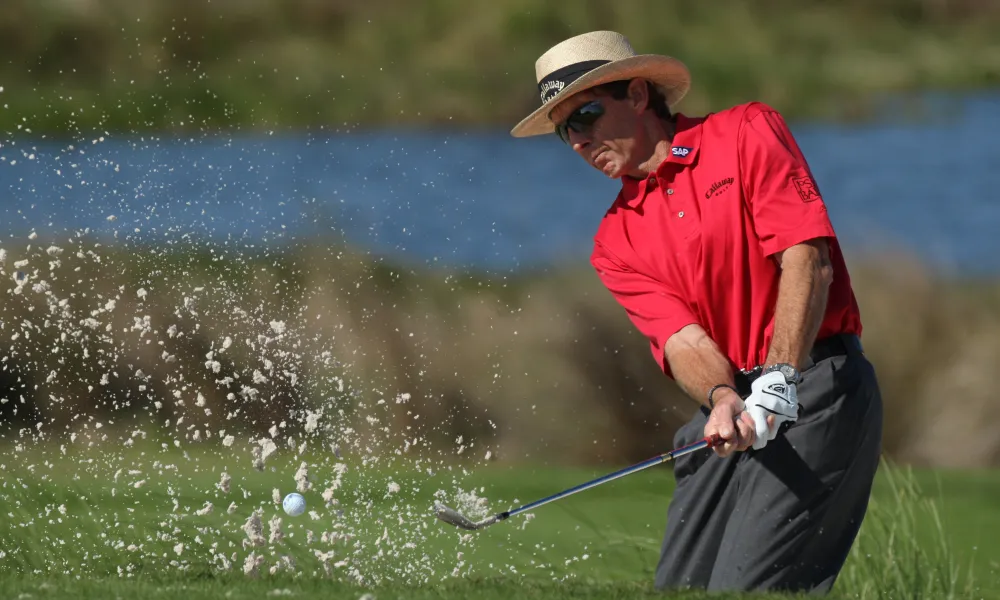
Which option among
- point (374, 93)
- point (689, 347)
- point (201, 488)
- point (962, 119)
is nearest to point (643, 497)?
point (201, 488)

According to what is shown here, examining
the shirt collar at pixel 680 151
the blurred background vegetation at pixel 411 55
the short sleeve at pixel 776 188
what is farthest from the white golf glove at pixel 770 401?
the blurred background vegetation at pixel 411 55

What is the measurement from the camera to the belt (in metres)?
4.44

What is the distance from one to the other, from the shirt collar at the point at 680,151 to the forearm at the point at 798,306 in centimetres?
45

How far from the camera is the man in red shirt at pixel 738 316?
435 centimetres

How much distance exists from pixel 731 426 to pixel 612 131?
1.00 m

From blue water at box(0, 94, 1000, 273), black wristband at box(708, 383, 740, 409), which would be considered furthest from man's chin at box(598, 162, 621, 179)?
blue water at box(0, 94, 1000, 273)

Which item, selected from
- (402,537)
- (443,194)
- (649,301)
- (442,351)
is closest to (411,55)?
(443,194)

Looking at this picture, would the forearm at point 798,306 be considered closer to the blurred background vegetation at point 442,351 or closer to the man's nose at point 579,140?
the man's nose at point 579,140

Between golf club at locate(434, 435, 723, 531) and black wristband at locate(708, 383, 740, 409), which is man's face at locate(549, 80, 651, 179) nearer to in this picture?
black wristband at locate(708, 383, 740, 409)

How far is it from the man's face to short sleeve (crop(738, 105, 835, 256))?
339 mm

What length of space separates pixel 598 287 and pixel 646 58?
6405mm

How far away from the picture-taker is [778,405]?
4.17 m

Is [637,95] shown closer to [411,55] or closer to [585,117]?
[585,117]

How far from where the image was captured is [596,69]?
4.56 m
